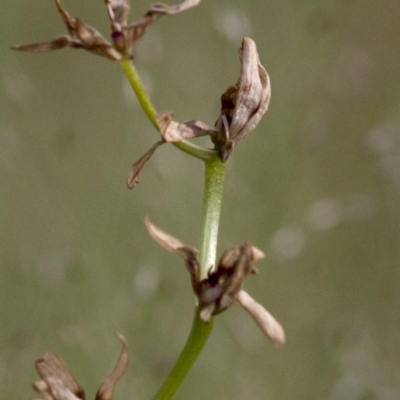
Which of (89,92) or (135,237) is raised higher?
(89,92)

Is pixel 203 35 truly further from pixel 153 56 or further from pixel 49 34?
pixel 49 34

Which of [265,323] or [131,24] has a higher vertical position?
[131,24]

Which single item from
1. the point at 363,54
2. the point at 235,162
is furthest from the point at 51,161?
the point at 363,54

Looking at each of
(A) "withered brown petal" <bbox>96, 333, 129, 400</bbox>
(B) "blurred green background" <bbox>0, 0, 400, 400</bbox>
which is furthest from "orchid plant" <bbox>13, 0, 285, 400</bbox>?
(B) "blurred green background" <bbox>0, 0, 400, 400</bbox>

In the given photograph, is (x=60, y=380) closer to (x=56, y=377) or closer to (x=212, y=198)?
(x=56, y=377)

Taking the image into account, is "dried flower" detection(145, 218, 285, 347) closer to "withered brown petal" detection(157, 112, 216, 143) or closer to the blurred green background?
"withered brown petal" detection(157, 112, 216, 143)

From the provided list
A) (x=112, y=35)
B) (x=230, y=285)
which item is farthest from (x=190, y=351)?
(x=112, y=35)

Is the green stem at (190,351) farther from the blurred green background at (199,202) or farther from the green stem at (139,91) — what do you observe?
the blurred green background at (199,202)
